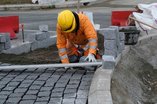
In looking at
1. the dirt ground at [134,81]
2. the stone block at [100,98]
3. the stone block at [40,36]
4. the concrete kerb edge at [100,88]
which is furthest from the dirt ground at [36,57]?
the dirt ground at [134,81]

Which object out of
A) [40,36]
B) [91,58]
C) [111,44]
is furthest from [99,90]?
[40,36]

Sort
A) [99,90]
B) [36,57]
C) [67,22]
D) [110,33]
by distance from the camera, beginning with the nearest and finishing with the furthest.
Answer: [99,90] < [67,22] < [110,33] < [36,57]

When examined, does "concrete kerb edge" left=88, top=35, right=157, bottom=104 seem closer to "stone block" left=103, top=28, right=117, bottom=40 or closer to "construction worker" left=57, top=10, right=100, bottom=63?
"construction worker" left=57, top=10, right=100, bottom=63

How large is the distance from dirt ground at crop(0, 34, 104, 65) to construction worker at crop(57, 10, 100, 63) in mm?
756

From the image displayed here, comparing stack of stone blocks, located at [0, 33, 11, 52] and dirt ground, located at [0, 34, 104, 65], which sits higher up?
stack of stone blocks, located at [0, 33, 11, 52]

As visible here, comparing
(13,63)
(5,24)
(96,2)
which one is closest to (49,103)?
(13,63)

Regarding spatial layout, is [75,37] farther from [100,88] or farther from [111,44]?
[100,88]

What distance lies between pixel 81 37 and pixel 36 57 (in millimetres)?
1758

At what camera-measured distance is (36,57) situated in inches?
381

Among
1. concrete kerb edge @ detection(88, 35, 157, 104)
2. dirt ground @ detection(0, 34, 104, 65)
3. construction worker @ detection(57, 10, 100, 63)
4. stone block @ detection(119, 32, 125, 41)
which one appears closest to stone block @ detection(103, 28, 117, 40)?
construction worker @ detection(57, 10, 100, 63)

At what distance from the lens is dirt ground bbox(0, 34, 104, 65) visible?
9.15 metres

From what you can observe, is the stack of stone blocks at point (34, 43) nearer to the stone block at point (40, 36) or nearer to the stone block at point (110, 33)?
the stone block at point (40, 36)

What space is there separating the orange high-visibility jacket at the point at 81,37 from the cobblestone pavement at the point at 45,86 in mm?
369

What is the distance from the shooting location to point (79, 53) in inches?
335
